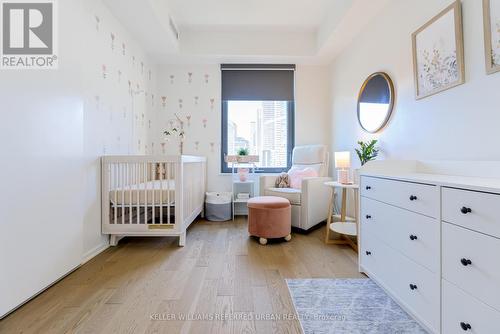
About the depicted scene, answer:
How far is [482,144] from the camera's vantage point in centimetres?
127

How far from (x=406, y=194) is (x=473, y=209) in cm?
Answer: 34

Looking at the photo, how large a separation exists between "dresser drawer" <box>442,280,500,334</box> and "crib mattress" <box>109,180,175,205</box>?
1882 millimetres

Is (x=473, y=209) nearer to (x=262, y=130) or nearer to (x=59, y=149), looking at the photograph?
(x=59, y=149)

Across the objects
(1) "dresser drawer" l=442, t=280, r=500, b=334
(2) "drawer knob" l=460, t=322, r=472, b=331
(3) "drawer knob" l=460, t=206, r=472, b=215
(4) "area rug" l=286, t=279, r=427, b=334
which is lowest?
(4) "area rug" l=286, t=279, r=427, b=334

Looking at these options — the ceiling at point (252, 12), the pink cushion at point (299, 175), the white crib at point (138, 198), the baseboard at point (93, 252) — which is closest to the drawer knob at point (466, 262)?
the white crib at point (138, 198)

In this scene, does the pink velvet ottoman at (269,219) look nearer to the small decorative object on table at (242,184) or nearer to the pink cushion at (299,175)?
the pink cushion at (299,175)

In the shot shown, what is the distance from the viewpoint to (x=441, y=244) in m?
0.99

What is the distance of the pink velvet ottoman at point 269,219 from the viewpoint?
7.25ft

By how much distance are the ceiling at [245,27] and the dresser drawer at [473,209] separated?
1.97 metres

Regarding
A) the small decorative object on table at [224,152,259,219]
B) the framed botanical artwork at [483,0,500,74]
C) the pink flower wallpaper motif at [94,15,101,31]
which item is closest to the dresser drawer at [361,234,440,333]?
the framed botanical artwork at [483,0,500,74]

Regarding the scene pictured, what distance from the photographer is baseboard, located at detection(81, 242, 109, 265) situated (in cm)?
181

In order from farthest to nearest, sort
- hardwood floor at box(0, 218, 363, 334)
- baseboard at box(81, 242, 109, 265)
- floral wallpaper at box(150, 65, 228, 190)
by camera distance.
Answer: floral wallpaper at box(150, 65, 228, 190) → baseboard at box(81, 242, 109, 265) → hardwood floor at box(0, 218, 363, 334)

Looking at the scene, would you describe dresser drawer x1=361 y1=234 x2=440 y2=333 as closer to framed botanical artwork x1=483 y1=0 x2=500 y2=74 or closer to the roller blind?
framed botanical artwork x1=483 y1=0 x2=500 y2=74

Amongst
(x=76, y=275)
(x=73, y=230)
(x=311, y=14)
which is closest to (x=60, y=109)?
(x=73, y=230)
